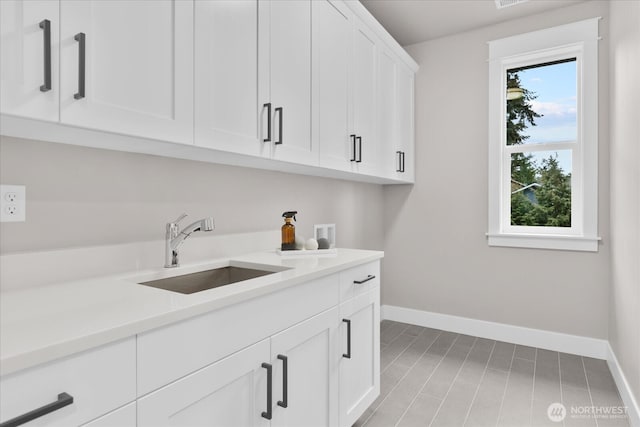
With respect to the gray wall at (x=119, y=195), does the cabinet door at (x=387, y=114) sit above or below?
above

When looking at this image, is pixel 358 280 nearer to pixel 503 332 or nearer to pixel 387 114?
pixel 387 114

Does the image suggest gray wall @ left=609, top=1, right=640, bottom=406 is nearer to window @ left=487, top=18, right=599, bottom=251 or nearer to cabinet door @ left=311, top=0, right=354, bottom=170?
window @ left=487, top=18, right=599, bottom=251

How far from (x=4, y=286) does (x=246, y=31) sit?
1.21 metres

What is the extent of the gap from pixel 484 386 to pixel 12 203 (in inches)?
99.2

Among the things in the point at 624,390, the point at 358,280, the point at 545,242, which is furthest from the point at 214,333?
the point at 545,242

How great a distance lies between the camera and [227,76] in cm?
140

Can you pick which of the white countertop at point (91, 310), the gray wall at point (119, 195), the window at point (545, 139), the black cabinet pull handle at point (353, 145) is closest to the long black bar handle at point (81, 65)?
the gray wall at point (119, 195)

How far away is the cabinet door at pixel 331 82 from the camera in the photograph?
6.35ft

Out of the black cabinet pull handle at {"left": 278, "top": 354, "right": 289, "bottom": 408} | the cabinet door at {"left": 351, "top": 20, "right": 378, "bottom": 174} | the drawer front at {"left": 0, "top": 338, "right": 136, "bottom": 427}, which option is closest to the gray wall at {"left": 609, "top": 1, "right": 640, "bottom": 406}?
the cabinet door at {"left": 351, "top": 20, "right": 378, "bottom": 174}

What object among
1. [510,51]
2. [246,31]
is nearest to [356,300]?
[246,31]

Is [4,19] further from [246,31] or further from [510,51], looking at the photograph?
[510,51]

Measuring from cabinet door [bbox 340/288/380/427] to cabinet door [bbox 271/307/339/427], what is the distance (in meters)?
0.08

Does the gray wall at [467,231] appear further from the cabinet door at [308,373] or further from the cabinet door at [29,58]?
the cabinet door at [29,58]

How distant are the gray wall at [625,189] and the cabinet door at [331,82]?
1492mm
